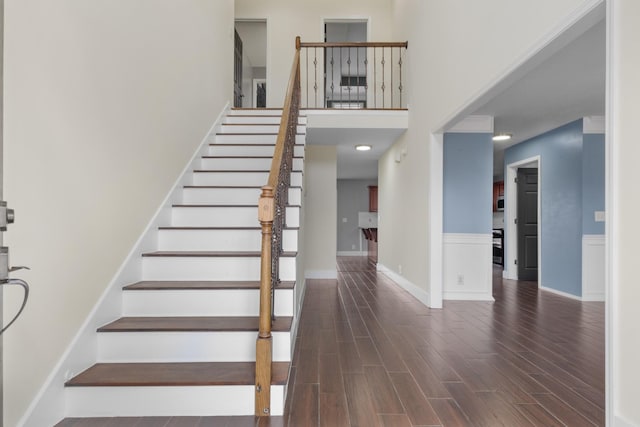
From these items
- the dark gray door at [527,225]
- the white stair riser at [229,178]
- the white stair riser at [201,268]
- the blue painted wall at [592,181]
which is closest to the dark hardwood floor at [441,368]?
the white stair riser at [201,268]

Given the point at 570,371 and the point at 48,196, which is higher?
the point at 48,196

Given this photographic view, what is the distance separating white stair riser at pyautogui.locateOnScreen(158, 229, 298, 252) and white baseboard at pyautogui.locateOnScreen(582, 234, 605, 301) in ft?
14.2

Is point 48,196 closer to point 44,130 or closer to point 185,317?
point 44,130

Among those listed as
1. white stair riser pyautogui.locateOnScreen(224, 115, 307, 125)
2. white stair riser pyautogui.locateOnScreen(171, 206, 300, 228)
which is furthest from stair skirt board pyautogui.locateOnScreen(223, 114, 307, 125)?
white stair riser pyautogui.locateOnScreen(171, 206, 300, 228)

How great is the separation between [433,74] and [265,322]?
3367 millimetres

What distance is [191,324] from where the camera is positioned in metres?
2.06

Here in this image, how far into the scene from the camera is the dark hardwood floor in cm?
175

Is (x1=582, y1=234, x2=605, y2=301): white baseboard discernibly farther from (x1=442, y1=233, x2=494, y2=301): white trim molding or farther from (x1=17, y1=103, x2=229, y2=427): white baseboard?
(x1=17, y1=103, x2=229, y2=427): white baseboard

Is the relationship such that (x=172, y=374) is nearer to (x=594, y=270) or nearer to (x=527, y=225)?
(x=594, y=270)

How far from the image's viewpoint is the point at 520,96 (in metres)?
3.57
